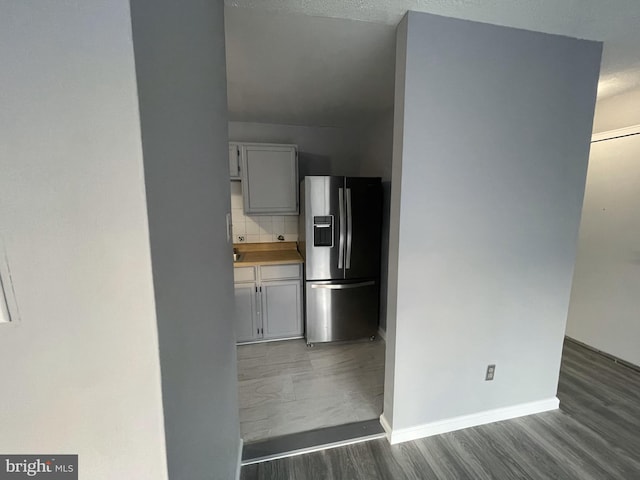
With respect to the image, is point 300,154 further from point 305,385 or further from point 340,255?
point 305,385

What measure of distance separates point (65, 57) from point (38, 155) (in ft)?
0.52

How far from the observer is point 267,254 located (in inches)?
120

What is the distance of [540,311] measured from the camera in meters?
1.76

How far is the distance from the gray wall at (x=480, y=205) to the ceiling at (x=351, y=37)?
3.8 inches

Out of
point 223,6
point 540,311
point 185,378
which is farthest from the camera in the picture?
point 540,311

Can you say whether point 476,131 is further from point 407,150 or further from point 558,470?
point 558,470

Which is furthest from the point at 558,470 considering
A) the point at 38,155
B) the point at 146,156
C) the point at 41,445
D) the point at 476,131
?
the point at 38,155

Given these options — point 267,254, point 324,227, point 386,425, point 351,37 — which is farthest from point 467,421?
point 351,37

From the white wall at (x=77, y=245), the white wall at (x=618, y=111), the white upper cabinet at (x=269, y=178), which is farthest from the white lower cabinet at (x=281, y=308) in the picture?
the white wall at (x=618, y=111)

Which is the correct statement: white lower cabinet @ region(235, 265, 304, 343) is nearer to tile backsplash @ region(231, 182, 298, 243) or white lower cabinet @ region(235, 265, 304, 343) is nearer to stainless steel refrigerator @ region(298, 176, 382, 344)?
stainless steel refrigerator @ region(298, 176, 382, 344)

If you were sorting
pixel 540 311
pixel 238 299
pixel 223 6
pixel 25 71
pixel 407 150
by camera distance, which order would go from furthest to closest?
pixel 238 299, pixel 540 311, pixel 407 150, pixel 223 6, pixel 25 71

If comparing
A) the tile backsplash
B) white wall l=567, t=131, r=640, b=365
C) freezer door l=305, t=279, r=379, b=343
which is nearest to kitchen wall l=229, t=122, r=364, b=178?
the tile backsplash

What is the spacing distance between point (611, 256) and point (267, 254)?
135 inches

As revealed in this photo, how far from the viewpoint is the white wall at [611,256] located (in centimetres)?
231
